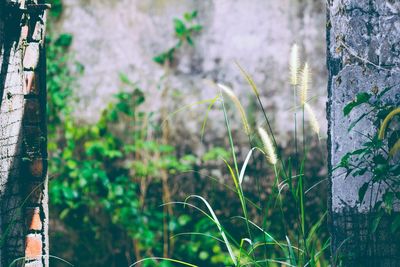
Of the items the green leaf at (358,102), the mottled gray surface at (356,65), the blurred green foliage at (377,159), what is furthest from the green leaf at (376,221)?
the green leaf at (358,102)

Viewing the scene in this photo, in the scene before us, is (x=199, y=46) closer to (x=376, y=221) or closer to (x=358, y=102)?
(x=358, y=102)

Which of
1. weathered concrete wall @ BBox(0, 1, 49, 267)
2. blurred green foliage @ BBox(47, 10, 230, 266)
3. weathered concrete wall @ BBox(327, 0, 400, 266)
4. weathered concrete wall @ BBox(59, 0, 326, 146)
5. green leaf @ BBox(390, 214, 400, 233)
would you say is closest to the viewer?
green leaf @ BBox(390, 214, 400, 233)

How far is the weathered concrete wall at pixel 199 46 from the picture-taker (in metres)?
4.22

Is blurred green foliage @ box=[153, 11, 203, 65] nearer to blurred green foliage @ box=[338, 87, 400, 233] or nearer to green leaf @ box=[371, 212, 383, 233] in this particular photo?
blurred green foliage @ box=[338, 87, 400, 233]

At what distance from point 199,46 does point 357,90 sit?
2129 millimetres

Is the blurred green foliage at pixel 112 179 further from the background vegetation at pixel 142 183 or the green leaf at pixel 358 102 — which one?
the green leaf at pixel 358 102

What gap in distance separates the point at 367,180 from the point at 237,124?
201 centimetres

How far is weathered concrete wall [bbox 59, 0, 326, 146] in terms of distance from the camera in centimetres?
422

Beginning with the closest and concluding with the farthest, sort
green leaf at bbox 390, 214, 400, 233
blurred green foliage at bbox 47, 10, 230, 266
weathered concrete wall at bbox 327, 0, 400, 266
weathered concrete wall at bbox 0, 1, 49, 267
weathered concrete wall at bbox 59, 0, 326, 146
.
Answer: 1. green leaf at bbox 390, 214, 400, 233
2. weathered concrete wall at bbox 327, 0, 400, 266
3. weathered concrete wall at bbox 0, 1, 49, 267
4. blurred green foliage at bbox 47, 10, 230, 266
5. weathered concrete wall at bbox 59, 0, 326, 146

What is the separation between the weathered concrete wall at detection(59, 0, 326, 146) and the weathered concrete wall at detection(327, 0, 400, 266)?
75.2 inches

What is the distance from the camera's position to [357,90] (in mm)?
2260

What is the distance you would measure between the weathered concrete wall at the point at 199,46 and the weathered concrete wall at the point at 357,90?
1910 millimetres

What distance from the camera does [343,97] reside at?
2273 millimetres

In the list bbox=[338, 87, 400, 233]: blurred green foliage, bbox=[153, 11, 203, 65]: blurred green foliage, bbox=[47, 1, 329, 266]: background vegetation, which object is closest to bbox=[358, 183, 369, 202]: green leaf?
bbox=[338, 87, 400, 233]: blurred green foliage
